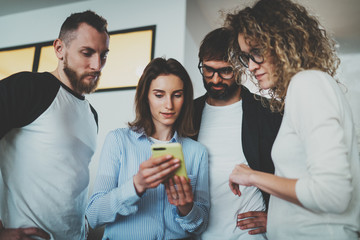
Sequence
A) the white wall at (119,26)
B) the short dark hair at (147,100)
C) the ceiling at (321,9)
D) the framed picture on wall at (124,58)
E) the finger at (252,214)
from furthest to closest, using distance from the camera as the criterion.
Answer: the ceiling at (321,9) < the framed picture on wall at (124,58) < the white wall at (119,26) < the short dark hair at (147,100) < the finger at (252,214)

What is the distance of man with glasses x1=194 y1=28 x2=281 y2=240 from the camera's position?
1.50m

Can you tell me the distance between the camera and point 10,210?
4.67 ft

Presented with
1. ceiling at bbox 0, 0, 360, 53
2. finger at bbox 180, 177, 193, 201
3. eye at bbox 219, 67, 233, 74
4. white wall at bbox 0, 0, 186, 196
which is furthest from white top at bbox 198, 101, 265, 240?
ceiling at bbox 0, 0, 360, 53

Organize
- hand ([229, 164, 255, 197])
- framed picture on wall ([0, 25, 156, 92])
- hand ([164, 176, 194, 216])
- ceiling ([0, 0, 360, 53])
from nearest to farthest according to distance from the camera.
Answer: hand ([229, 164, 255, 197])
hand ([164, 176, 194, 216])
framed picture on wall ([0, 25, 156, 92])
ceiling ([0, 0, 360, 53])

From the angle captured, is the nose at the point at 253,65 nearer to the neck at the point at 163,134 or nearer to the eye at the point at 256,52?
the eye at the point at 256,52

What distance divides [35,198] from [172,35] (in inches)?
86.9

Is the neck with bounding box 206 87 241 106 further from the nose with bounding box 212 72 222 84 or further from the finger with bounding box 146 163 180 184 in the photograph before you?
the finger with bounding box 146 163 180 184

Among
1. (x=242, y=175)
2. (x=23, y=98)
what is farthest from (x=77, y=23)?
(x=242, y=175)

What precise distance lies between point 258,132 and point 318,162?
0.93 m

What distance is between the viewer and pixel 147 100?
1665 mm

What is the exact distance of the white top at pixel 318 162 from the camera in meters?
0.76

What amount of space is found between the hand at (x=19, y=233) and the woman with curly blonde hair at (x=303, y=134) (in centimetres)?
106

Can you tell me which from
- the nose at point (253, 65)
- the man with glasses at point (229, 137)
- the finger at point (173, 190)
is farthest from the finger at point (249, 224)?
the nose at point (253, 65)

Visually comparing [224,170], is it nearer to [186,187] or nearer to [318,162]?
[186,187]
